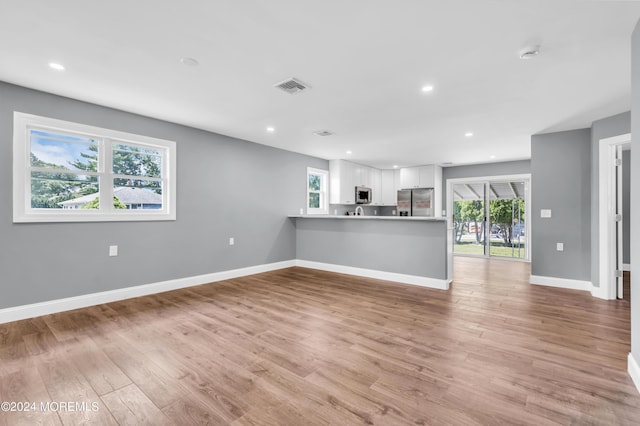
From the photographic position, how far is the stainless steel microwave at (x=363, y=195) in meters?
7.88

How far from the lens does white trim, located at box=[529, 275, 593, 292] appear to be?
14.5 ft

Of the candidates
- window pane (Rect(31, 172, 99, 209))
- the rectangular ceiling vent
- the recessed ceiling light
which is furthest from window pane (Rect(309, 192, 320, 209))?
the recessed ceiling light

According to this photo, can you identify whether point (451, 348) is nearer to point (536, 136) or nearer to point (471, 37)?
point (471, 37)

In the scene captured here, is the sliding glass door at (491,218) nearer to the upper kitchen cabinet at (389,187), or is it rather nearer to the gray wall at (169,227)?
the upper kitchen cabinet at (389,187)

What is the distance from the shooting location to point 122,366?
219cm

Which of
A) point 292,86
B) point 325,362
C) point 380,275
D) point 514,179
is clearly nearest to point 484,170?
point 514,179

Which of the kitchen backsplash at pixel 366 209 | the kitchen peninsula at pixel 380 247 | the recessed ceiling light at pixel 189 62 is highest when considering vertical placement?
the recessed ceiling light at pixel 189 62

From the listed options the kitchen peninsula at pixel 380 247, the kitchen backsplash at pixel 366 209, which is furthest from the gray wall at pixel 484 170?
the kitchen peninsula at pixel 380 247

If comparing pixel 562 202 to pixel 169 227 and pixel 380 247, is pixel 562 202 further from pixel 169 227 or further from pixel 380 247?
pixel 169 227

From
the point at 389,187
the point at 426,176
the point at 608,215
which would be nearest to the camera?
the point at 608,215

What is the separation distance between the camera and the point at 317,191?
284 inches

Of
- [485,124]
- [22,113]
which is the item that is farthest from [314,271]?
[22,113]

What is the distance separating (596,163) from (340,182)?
4.69 meters

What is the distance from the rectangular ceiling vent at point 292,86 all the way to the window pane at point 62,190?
278 cm
